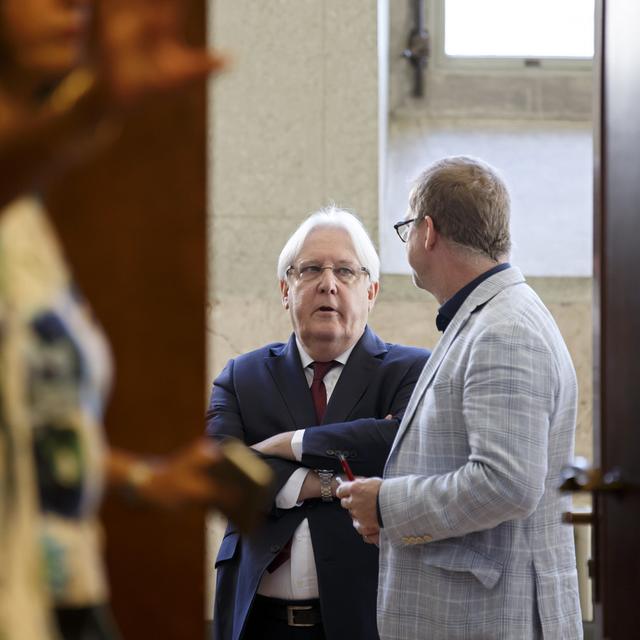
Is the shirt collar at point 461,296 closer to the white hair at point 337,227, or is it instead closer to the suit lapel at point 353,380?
the suit lapel at point 353,380

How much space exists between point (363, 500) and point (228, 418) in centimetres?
78

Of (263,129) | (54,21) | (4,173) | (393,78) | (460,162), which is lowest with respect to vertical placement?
(4,173)

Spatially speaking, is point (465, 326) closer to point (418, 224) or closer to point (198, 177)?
point (418, 224)

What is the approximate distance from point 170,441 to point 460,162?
5.45 ft

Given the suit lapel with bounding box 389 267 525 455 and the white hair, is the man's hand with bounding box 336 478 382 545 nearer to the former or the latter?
the suit lapel with bounding box 389 267 525 455

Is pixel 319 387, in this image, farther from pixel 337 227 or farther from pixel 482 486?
pixel 482 486

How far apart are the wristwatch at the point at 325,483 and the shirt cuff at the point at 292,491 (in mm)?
36

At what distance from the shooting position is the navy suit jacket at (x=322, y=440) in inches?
115

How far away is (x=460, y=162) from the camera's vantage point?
276 cm

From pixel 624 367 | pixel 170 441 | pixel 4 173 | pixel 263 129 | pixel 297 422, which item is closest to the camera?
pixel 4 173

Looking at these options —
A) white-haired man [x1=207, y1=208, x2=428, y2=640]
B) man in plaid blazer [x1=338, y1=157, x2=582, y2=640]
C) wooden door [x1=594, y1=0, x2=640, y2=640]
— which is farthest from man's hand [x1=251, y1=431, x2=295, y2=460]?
wooden door [x1=594, y1=0, x2=640, y2=640]

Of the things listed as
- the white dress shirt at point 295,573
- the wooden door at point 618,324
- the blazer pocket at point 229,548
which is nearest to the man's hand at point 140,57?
the wooden door at point 618,324

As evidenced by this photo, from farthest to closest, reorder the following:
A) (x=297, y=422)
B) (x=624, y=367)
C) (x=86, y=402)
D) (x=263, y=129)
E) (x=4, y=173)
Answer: (x=263, y=129) < (x=297, y=422) < (x=624, y=367) < (x=86, y=402) < (x=4, y=173)

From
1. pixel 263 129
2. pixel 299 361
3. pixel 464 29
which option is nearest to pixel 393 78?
pixel 464 29
